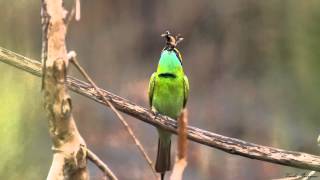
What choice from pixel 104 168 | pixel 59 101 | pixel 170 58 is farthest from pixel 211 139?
pixel 59 101

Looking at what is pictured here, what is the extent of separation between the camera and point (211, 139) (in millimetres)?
1570

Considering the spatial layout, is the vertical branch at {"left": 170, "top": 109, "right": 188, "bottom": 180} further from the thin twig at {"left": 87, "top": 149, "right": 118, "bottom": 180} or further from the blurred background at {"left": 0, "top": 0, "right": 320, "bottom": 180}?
the blurred background at {"left": 0, "top": 0, "right": 320, "bottom": 180}

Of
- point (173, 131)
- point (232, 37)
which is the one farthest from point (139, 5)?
point (173, 131)

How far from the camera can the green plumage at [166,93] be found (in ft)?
6.21

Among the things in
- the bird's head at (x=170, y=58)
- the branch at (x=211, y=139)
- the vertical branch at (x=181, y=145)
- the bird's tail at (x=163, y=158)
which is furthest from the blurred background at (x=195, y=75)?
the vertical branch at (x=181, y=145)

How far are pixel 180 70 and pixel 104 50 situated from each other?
0.70m

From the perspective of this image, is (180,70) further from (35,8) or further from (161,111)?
(35,8)

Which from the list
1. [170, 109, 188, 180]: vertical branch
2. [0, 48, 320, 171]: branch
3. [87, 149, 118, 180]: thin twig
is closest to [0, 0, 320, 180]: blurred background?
[0, 48, 320, 171]: branch

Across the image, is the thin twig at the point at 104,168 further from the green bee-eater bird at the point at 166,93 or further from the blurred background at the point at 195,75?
the blurred background at the point at 195,75

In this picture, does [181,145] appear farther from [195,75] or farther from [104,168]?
[195,75]

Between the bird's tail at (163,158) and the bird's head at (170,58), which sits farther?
the bird's tail at (163,158)

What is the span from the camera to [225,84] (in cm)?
252

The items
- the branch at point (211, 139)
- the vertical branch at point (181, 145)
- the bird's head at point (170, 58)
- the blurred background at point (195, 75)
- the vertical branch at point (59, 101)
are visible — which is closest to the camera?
the vertical branch at point (181, 145)

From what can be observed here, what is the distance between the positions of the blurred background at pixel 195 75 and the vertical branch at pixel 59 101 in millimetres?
1503
